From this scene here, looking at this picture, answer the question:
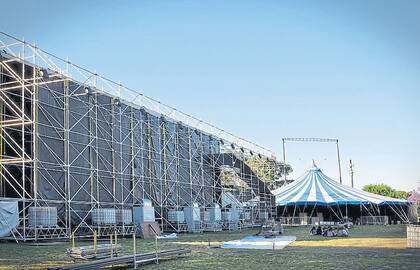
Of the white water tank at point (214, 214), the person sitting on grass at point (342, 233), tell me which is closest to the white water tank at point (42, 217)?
the person sitting on grass at point (342, 233)

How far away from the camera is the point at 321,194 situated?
1548 inches

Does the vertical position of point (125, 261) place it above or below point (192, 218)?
below

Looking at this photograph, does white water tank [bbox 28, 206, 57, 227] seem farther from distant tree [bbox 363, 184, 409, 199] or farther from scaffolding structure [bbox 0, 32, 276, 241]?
distant tree [bbox 363, 184, 409, 199]

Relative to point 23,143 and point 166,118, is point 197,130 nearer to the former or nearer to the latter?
point 166,118

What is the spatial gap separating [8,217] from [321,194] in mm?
26805

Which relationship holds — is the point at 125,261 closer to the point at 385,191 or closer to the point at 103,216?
the point at 103,216

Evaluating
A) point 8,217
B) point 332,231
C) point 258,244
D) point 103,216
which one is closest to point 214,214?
point 332,231

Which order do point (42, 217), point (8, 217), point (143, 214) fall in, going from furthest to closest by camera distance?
1. point (143, 214)
2. point (42, 217)
3. point (8, 217)

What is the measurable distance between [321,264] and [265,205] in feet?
96.3

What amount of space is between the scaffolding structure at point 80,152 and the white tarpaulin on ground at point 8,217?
316mm

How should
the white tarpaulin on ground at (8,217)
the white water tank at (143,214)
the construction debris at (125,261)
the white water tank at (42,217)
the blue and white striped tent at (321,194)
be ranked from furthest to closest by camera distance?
1. the blue and white striped tent at (321,194)
2. the white water tank at (143,214)
3. the white water tank at (42,217)
4. the white tarpaulin on ground at (8,217)
5. the construction debris at (125,261)

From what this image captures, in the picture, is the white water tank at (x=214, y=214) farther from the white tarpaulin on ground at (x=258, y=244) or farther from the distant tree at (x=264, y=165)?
the distant tree at (x=264, y=165)

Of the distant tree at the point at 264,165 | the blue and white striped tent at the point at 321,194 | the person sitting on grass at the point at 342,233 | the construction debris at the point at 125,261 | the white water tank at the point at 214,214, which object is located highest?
the distant tree at the point at 264,165

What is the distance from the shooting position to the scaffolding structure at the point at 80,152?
60.4 ft
